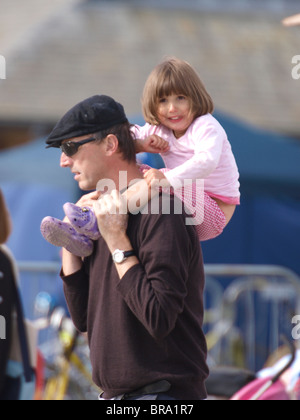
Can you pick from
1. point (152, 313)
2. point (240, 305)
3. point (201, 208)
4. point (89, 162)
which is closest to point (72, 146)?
point (89, 162)

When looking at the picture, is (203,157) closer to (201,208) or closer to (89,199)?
(201,208)

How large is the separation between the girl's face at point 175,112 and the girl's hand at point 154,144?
6 cm

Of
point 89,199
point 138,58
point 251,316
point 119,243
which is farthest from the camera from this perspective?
point 138,58

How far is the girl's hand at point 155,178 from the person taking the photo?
7.80 ft

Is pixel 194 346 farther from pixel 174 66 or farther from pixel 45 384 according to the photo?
pixel 45 384

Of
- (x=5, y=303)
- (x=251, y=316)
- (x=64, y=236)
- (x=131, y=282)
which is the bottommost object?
(x=251, y=316)

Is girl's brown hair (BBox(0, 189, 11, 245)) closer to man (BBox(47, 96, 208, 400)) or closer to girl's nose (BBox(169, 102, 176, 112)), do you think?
man (BBox(47, 96, 208, 400))

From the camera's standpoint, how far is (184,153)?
252cm

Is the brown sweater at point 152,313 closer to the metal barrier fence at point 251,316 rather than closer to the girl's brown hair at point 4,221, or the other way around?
the girl's brown hair at point 4,221

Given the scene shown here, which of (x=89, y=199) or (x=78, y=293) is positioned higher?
(x=89, y=199)

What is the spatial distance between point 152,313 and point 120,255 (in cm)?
20

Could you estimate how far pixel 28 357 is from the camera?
13.2 feet

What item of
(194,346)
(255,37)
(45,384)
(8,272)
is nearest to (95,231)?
(194,346)

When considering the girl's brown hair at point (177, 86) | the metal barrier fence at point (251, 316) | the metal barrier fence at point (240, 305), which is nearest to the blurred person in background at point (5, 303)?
the girl's brown hair at point (177, 86)
